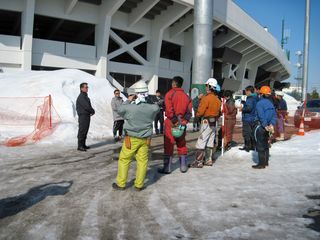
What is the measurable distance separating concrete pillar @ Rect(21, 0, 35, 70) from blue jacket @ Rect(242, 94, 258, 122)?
14.7 metres

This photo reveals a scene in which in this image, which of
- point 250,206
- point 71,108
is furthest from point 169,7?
point 250,206

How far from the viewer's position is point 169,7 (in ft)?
87.3

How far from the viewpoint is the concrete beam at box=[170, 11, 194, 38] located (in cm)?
2891

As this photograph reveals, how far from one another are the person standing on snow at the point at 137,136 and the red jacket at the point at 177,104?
3.60ft

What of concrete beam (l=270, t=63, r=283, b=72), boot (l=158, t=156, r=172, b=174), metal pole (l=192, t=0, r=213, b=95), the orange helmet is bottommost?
boot (l=158, t=156, r=172, b=174)

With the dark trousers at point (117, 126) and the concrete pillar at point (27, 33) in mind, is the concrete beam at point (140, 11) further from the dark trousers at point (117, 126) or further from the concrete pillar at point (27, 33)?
the dark trousers at point (117, 126)

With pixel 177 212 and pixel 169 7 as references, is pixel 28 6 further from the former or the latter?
pixel 177 212

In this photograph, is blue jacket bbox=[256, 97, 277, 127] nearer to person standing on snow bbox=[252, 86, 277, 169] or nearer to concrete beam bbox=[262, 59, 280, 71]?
person standing on snow bbox=[252, 86, 277, 169]

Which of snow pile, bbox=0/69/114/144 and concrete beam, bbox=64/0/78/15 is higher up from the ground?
concrete beam, bbox=64/0/78/15

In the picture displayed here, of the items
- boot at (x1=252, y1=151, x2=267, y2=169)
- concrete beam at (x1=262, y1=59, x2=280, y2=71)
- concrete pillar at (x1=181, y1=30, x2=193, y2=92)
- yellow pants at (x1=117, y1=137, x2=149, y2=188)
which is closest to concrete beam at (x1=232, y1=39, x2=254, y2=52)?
concrete pillar at (x1=181, y1=30, x2=193, y2=92)

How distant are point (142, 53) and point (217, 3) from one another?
7.42 m

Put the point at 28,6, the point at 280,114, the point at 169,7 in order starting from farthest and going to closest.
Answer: the point at 169,7, the point at 28,6, the point at 280,114

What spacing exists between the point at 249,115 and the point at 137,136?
184 inches

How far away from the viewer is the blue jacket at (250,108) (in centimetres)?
936
